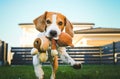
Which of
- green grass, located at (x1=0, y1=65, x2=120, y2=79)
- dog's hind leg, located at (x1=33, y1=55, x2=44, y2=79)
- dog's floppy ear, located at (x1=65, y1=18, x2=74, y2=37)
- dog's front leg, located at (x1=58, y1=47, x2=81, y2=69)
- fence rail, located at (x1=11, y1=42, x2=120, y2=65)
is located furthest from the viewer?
fence rail, located at (x1=11, y1=42, x2=120, y2=65)

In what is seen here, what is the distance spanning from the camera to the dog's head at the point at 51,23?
13.5 feet

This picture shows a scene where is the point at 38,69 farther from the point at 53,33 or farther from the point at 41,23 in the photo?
the point at 41,23

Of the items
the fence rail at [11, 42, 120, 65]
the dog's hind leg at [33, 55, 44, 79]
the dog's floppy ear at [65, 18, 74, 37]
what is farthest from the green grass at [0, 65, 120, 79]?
the fence rail at [11, 42, 120, 65]

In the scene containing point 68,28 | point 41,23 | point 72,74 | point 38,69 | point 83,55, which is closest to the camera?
point 38,69

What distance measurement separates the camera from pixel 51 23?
4168 millimetres

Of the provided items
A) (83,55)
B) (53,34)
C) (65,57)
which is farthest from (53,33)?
(83,55)

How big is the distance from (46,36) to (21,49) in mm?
13703

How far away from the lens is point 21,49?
17750mm

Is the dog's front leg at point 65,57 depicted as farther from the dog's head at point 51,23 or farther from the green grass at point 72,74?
the green grass at point 72,74

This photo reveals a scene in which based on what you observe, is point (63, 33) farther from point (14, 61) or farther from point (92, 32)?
point (92, 32)

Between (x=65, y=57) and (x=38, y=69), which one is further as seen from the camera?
(x=65, y=57)

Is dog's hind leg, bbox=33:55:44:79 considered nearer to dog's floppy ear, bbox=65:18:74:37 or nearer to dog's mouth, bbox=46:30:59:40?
dog's mouth, bbox=46:30:59:40

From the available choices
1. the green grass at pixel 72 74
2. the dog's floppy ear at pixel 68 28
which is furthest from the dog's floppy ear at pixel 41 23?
the green grass at pixel 72 74

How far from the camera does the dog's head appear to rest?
413cm
